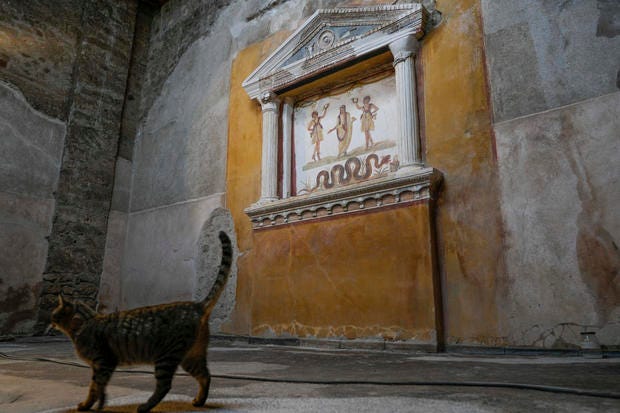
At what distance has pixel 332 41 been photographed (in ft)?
18.1

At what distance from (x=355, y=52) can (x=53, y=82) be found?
Result: 511cm

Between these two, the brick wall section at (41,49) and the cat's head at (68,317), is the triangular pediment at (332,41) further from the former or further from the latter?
the cat's head at (68,317)

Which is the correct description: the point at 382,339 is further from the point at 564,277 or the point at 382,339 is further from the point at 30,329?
the point at 30,329

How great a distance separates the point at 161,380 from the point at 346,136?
4345mm

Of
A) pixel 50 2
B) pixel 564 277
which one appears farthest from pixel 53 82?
pixel 564 277

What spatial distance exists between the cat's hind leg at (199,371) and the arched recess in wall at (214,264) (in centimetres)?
435

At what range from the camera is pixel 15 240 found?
253 inches

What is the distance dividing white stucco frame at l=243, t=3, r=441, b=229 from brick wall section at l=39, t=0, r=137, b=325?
3.12 meters

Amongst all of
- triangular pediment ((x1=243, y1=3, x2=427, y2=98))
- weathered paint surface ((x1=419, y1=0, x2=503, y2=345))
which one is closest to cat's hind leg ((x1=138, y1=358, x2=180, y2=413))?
weathered paint surface ((x1=419, y1=0, x2=503, y2=345))

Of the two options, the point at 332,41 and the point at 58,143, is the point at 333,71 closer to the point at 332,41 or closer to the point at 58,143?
the point at 332,41

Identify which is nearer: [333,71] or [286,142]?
[333,71]

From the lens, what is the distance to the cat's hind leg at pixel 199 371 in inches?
61.4

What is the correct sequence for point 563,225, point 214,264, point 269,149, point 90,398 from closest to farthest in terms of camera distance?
point 90,398, point 563,225, point 269,149, point 214,264

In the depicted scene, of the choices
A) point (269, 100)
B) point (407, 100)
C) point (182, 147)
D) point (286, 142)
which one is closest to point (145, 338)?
point (407, 100)
